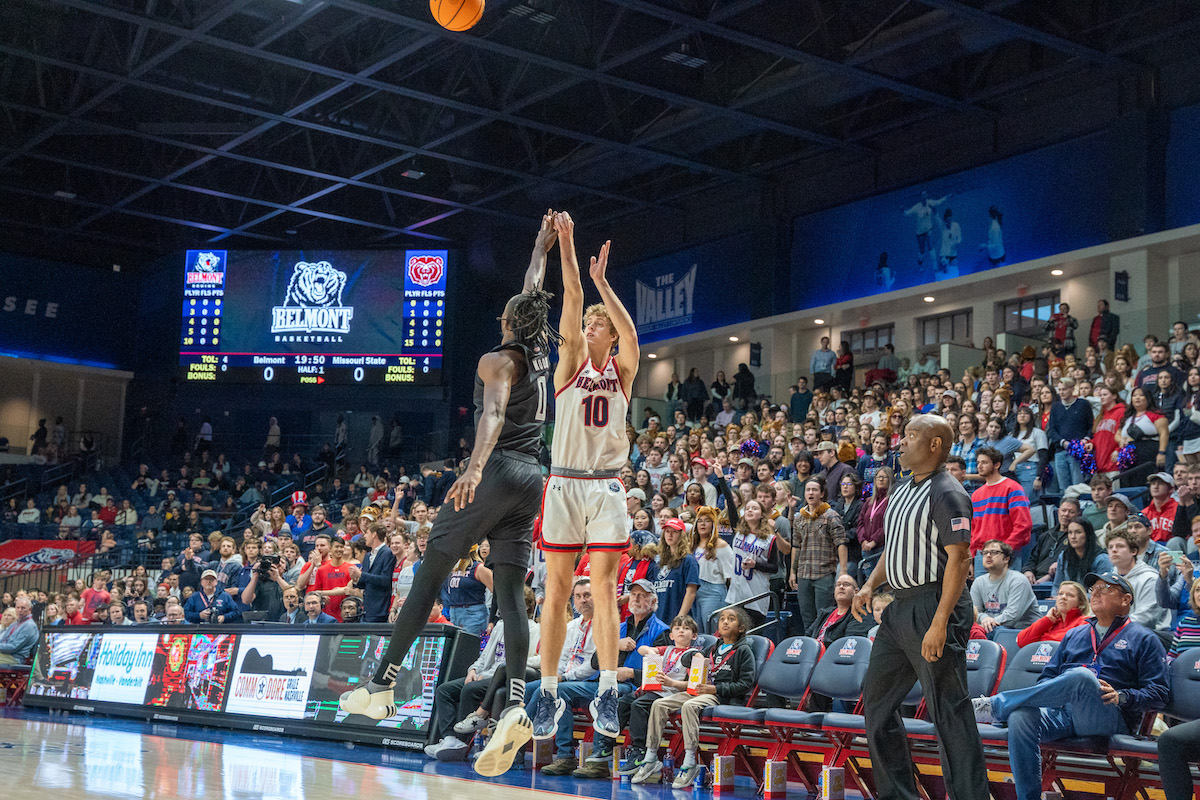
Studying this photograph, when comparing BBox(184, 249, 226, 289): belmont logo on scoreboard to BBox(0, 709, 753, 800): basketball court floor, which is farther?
BBox(184, 249, 226, 289): belmont logo on scoreboard

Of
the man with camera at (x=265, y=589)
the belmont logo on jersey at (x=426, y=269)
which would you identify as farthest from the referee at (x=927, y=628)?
the belmont logo on jersey at (x=426, y=269)

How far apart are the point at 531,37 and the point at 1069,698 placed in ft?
53.0

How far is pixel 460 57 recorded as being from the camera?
864 inches

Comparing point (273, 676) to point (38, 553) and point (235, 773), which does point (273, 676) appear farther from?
point (38, 553)

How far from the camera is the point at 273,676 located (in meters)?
11.5

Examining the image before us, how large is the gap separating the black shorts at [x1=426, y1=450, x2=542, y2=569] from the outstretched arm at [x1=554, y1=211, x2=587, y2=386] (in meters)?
0.49

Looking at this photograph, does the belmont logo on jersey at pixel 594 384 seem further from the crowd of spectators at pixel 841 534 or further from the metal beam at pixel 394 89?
the metal beam at pixel 394 89

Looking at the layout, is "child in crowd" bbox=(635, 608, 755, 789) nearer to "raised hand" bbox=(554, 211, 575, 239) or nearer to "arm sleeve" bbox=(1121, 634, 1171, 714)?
"arm sleeve" bbox=(1121, 634, 1171, 714)

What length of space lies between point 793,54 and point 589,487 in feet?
50.2

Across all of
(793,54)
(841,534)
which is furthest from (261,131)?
(841,534)

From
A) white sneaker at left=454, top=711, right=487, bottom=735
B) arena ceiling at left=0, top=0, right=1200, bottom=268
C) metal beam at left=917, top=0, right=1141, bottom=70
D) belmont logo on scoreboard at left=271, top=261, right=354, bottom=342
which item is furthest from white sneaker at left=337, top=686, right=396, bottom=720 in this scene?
belmont logo on scoreboard at left=271, top=261, right=354, bottom=342

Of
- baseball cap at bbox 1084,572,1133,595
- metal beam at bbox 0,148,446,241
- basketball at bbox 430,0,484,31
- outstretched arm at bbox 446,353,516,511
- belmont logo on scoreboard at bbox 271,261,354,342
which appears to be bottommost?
baseball cap at bbox 1084,572,1133,595

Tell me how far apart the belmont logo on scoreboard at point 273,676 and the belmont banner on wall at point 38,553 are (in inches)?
503

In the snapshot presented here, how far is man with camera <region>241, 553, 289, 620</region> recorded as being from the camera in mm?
14281
